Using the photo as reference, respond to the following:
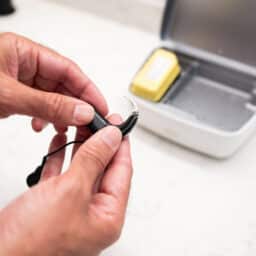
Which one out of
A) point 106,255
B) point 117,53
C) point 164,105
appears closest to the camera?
point 106,255

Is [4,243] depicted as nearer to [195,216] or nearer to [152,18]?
[195,216]

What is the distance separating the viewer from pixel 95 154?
41 centimetres

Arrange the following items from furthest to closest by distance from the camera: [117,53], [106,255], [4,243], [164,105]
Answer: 1. [117,53]
2. [164,105]
3. [106,255]
4. [4,243]

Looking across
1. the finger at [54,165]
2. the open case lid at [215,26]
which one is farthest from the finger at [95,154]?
the open case lid at [215,26]

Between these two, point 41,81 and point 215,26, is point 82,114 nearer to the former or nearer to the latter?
point 41,81

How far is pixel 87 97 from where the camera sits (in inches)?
21.0

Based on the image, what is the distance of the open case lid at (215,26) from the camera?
0.64m

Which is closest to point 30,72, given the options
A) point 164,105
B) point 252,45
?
point 164,105

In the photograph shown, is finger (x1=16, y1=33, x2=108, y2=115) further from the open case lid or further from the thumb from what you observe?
the open case lid

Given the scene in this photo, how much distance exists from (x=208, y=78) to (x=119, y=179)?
0.30 metres

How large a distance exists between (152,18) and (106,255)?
1.53 ft

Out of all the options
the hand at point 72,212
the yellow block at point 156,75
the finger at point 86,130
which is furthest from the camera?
the yellow block at point 156,75

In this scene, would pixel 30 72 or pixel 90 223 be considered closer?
pixel 90 223

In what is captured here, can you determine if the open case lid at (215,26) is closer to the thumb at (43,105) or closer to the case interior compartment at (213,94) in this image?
the case interior compartment at (213,94)
